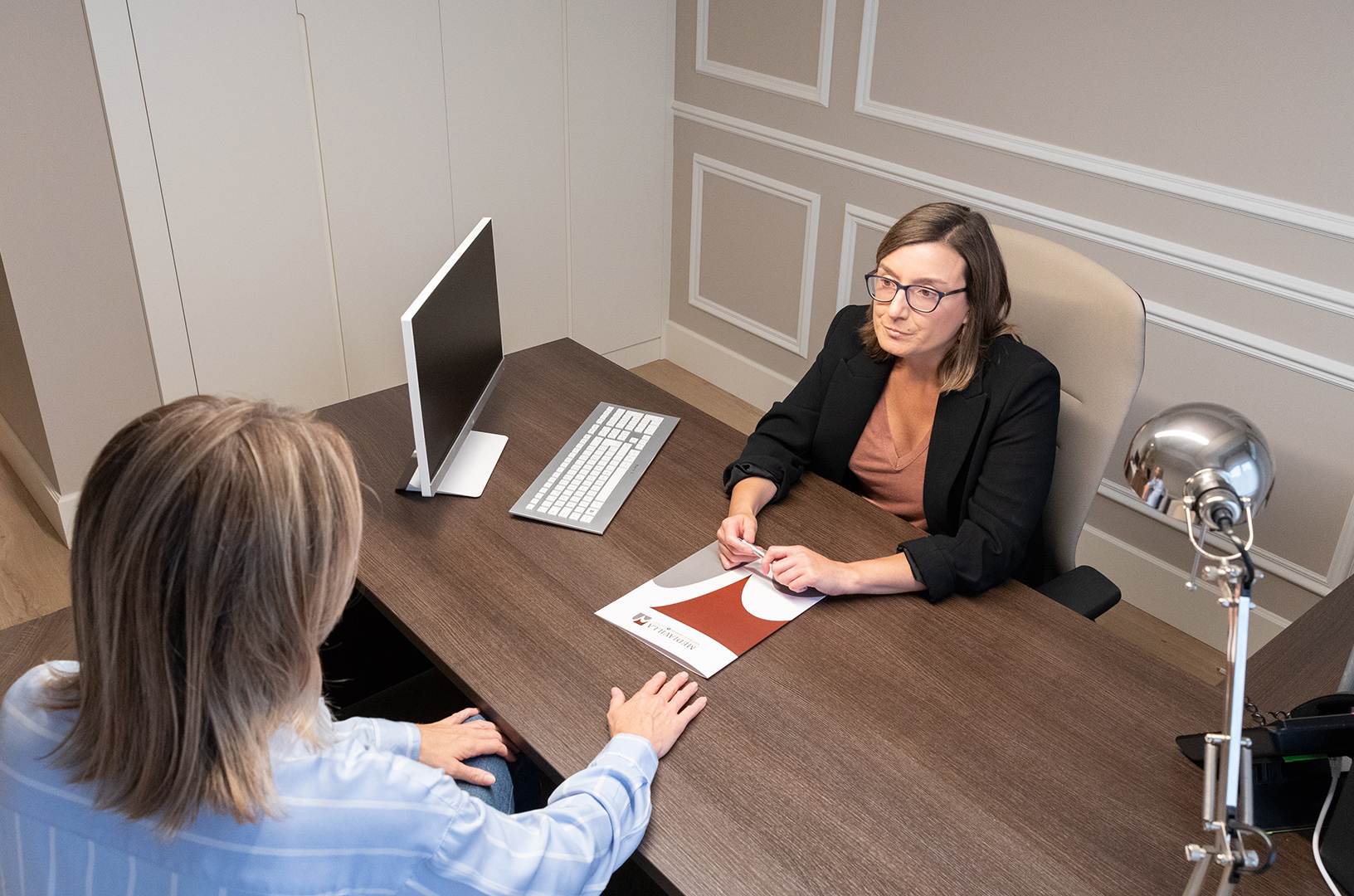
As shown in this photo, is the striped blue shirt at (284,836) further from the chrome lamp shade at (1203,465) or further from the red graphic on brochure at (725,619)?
the chrome lamp shade at (1203,465)

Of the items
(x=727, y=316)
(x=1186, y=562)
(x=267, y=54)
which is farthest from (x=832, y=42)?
(x=1186, y=562)

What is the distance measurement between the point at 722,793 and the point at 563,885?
21 centimetres

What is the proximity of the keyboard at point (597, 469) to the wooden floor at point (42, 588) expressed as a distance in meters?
1.28

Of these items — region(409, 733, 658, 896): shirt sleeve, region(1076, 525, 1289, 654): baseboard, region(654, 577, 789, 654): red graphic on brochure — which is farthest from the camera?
region(1076, 525, 1289, 654): baseboard

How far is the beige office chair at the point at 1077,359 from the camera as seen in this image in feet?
5.28

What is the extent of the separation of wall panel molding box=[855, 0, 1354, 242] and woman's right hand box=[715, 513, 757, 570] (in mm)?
1423

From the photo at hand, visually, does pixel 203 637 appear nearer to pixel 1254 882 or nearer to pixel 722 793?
pixel 722 793

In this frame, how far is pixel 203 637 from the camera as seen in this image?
32.2 inches

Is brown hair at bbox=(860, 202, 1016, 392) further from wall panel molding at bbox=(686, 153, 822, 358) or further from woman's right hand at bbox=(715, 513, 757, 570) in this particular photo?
wall panel molding at bbox=(686, 153, 822, 358)

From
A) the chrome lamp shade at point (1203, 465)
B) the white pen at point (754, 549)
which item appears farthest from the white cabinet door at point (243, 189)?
the chrome lamp shade at point (1203, 465)

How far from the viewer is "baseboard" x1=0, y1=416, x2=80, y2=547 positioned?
271cm

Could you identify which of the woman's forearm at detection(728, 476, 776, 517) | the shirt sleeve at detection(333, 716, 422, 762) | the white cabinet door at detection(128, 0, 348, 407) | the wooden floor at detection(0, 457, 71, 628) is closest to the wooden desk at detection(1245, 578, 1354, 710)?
the woman's forearm at detection(728, 476, 776, 517)

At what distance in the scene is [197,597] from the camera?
812mm

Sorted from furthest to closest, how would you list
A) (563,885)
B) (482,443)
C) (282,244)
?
(282,244) → (482,443) → (563,885)
